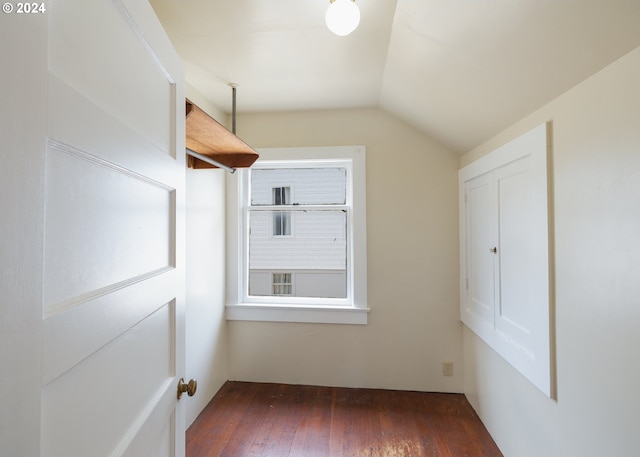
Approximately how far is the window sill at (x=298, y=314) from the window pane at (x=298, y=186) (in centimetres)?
89

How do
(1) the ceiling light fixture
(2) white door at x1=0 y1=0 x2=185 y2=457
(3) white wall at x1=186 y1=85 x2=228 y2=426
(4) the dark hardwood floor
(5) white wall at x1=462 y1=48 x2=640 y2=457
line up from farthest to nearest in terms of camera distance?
(3) white wall at x1=186 y1=85 x2=228 y2=426 < (4) the dark hardwood floor < (1) the ceiling light fixture < (5) white wall at x1=462 y1=48 x2=640 y2=457 < (2) white door at x1=0 y1=0 x2=185 y2=457

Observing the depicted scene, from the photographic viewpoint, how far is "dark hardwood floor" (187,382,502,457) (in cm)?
178

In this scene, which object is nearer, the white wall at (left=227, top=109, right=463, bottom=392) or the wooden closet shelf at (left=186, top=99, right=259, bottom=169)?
the wooden closet shelf at (left=186, top=99, right=259, bottom=169)

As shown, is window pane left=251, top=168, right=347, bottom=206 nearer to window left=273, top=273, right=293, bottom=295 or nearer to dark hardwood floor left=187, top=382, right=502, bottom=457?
window left=273, top=273, right=293, bottom=295

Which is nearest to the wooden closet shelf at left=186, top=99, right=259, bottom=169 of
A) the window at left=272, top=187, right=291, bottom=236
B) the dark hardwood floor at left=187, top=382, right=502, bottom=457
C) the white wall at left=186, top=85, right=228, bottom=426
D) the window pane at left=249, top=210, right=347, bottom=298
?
the white wall at left=186, top=85, right=228, bottom=426

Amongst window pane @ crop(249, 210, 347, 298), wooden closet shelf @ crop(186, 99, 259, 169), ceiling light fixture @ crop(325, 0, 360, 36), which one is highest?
ceiling light fixture @ crop(325, 0, 360, 36)

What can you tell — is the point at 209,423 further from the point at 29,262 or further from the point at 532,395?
the point at 29,262

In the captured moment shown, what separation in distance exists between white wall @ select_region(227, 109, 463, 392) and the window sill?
0.06 metres

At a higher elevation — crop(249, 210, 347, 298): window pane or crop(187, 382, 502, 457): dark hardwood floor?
crop(249, 210, 347, 298): window pane

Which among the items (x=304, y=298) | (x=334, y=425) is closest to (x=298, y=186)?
(x=304, y=298)

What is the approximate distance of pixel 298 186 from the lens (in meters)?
2.63

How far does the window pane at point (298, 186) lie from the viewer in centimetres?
260

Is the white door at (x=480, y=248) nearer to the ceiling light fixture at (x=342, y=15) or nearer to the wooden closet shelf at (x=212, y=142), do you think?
the ceiling light fixture at (x=342, y=15)

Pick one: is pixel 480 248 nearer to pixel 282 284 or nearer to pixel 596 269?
pixel 596 269
